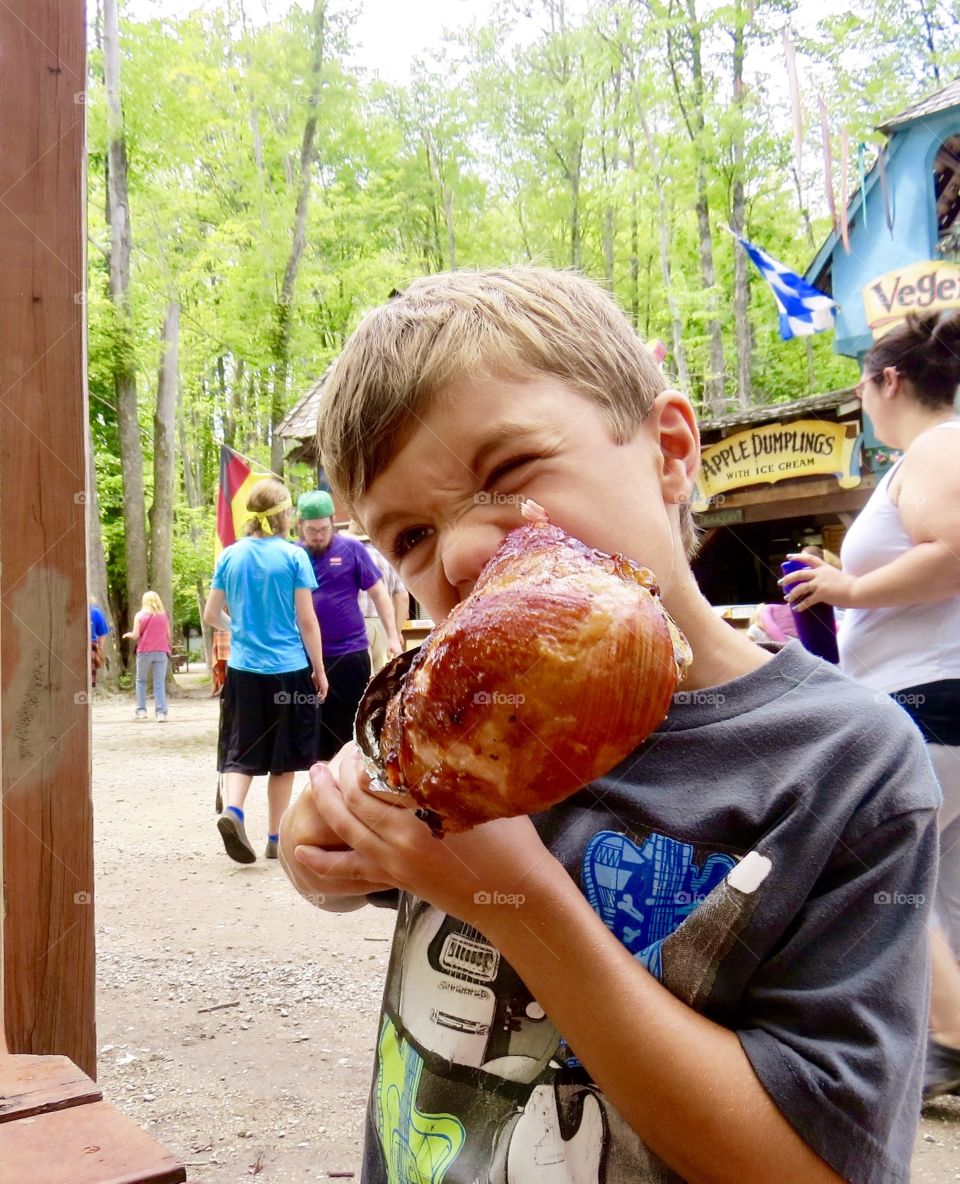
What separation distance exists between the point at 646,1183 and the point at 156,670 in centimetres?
1604

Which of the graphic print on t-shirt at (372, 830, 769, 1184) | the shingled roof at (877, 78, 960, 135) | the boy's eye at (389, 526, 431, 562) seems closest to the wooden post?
the boy's eye at (389, 526, 431, 562)

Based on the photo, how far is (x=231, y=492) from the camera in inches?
584

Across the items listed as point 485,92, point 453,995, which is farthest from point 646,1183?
point 485,92

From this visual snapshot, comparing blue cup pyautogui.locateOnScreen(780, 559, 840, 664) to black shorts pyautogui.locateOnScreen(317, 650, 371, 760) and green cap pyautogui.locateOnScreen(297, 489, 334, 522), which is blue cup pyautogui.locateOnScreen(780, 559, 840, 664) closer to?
black shorts pyautogui.locateOnScreen(317, 650, 371, 760)

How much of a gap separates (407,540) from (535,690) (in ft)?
1.88

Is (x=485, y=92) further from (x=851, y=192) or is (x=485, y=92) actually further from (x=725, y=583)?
(x=725, y=583)

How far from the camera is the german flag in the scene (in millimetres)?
14609

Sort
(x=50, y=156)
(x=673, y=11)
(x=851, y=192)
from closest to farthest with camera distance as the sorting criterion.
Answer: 1. (x=50, y=156)
2. (x=851, y=192)
3. (x=673, y=11)

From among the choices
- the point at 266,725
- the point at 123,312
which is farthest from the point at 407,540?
the point at 123,312

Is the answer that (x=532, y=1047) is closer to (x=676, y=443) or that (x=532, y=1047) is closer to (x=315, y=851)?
(x=315, y=851)

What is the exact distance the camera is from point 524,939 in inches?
43.3

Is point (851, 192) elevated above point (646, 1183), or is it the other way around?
point (851, 192)

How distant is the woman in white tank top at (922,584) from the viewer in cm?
299

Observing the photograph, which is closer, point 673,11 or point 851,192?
point 851,192
